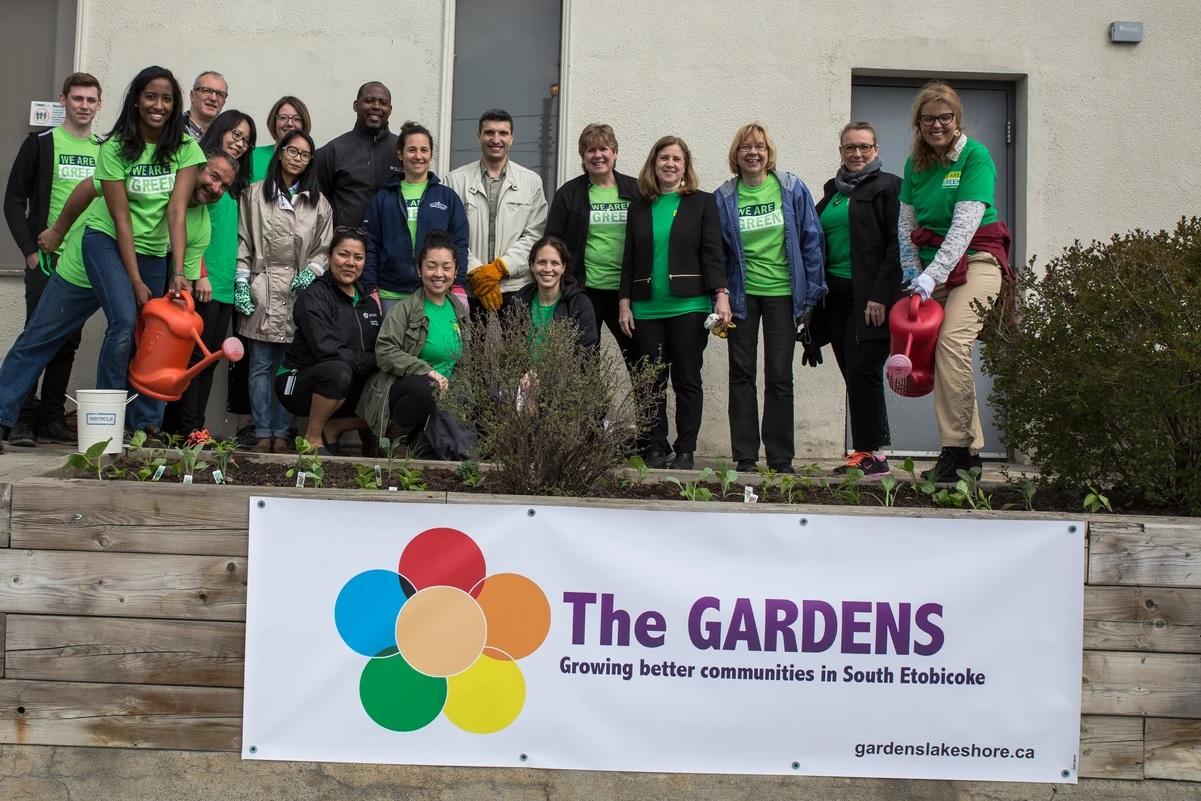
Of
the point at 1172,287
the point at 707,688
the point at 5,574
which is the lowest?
the point at 707,688

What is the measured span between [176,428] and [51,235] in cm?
110

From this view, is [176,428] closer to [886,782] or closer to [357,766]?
[357,766]

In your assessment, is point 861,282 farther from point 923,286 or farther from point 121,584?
point 121,584

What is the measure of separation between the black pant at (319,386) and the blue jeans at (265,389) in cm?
26

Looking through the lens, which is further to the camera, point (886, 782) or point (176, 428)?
point (176, 428)

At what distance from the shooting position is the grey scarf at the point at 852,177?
6.16 metres

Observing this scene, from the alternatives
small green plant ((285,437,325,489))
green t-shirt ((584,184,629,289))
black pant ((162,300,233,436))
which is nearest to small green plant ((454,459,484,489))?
small green plant ((285,437,325,489))

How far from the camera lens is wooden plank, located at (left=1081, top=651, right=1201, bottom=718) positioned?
3516mm

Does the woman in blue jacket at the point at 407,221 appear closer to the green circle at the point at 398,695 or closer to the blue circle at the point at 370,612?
the blue circle at the point at 370,612

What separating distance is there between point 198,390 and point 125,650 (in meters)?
2.96

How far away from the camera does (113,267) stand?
5590 mm

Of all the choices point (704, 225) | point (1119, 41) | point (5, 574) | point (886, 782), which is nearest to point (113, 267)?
point (5, 574)

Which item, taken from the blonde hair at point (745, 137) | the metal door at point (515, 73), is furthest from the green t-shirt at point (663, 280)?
the metal door at point (515, 73)

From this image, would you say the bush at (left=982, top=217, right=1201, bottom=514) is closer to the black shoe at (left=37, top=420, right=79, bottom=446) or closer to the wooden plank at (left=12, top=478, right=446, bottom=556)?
the wooden plank at (left=12, top=478, right=446, bottom=556)
